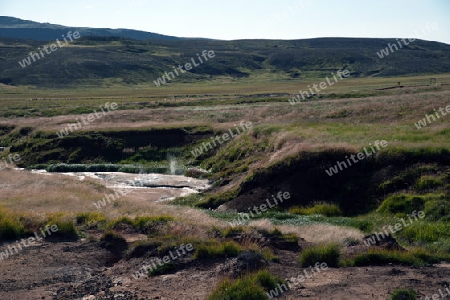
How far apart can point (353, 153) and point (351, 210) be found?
14.9 ft

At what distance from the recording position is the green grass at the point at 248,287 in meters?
11.3

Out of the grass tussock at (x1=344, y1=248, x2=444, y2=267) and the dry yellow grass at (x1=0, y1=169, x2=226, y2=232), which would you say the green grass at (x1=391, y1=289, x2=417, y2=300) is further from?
the dry yellow grass at (x1=0, y1=169, x2=226, y2=232)

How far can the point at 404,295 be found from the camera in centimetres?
1115

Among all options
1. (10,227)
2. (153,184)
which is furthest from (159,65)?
(10,227)

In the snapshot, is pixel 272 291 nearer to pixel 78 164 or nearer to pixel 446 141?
pixel 446 141

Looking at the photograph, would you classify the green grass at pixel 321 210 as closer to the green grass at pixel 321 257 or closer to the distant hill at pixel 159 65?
the green grass at pixel 321 257

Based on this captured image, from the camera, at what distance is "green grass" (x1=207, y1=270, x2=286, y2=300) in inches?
445

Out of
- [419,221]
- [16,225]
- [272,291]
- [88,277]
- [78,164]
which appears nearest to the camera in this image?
[272,291]

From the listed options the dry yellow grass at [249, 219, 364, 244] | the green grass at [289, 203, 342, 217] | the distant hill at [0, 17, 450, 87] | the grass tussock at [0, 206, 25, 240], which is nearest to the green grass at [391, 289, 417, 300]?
the dry yellow grass at [249, 219, 364, 244]

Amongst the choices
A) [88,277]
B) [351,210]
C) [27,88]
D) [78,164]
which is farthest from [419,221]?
[27,88]

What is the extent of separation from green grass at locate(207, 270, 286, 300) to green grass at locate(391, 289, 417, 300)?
2.59m

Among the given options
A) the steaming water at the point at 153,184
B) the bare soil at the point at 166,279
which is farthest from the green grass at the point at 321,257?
the steaming water at the point at 153,184

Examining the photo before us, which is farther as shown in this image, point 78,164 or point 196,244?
point 78,164

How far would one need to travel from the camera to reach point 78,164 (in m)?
47.6
